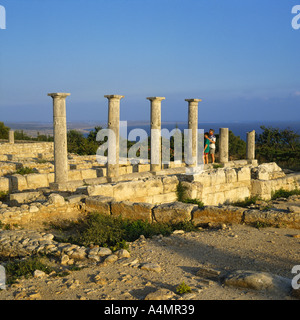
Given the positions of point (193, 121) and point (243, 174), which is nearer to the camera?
point (243, 174)

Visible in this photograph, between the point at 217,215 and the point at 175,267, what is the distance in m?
2.96

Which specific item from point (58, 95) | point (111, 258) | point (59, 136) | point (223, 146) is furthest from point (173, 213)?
point (223, 146)

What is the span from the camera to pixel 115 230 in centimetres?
764

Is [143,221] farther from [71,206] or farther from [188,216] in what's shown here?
[71,206]

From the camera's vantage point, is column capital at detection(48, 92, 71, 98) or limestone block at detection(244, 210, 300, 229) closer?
limestone block at detection(244, 210, 300, 229)

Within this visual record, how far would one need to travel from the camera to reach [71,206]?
957 cm

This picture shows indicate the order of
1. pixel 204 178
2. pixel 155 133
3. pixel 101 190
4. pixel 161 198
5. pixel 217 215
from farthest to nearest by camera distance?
pixel 155 133 → pixel 204 178 → pixel 161 198 → pixel 101 190 → pixel 217 215

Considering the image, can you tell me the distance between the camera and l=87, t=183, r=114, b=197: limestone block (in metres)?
10.2

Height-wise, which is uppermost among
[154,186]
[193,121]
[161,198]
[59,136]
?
[193,121]

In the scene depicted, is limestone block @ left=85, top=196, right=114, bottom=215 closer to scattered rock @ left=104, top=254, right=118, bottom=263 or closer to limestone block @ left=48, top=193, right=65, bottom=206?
limestone block @ left=48, top=193, right=65, bottom=206

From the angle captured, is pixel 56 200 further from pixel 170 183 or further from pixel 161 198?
pixel 170 183

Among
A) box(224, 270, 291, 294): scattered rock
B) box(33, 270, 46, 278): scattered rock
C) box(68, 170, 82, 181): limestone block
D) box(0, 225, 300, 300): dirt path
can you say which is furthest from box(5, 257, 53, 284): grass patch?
box(68, 170, 82, 181): limestone block

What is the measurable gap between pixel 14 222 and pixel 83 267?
3421 millimetres
